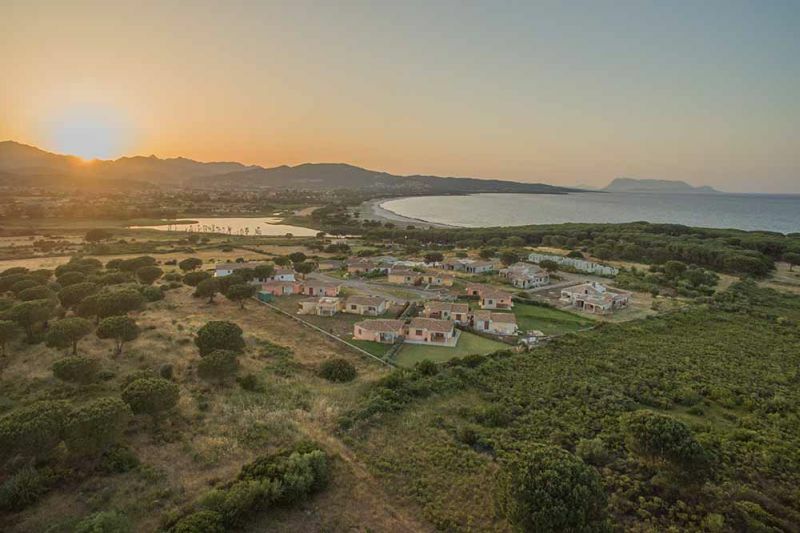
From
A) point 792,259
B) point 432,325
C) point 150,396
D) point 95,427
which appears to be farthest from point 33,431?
point 792,259

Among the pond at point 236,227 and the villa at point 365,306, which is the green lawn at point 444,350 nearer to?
the villa at point 365,306

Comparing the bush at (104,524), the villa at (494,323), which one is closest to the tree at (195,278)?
the villa at (494,323)

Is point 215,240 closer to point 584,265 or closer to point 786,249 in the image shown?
point 584,265

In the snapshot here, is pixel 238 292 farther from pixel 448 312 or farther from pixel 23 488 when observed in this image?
pixel 23 488

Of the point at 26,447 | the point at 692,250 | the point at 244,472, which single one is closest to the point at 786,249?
the point at 692,250

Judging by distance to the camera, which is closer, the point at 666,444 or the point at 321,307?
the point at 666,444

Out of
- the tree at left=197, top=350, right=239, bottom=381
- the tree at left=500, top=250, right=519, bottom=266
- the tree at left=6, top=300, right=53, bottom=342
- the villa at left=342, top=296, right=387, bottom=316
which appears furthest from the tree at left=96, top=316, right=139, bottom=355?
the tree at left=500, top=250, right=519, bottom=266

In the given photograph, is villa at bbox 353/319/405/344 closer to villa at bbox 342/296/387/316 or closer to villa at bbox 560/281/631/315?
villa at bbox 342/296/387/316
